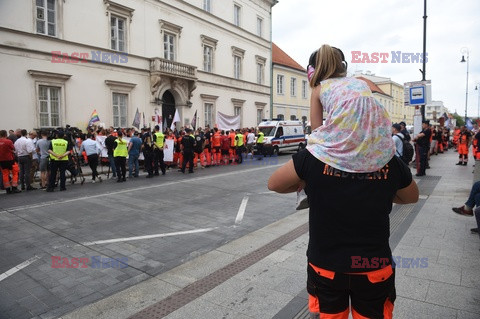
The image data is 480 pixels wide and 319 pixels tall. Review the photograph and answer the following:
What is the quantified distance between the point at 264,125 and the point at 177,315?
2162cm

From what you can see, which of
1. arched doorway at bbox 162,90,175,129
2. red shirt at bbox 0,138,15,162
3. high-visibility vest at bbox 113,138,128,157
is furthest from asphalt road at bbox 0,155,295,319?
arched doorway at bbox 162,90,175,129

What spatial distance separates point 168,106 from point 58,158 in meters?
13.8

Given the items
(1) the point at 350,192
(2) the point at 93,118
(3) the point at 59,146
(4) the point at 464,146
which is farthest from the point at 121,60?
(1) the point at 350,192

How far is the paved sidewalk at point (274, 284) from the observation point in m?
3.42

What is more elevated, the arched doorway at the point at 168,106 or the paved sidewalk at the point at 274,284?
the arched doorway at the point at 168,106

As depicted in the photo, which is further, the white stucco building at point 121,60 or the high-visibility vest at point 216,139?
the high-visibility vest at point 216,139

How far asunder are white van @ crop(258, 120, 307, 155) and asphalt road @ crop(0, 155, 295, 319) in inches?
487

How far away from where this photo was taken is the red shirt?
10633mm

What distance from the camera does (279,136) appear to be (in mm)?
24109

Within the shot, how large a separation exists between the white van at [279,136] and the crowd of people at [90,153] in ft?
14.5

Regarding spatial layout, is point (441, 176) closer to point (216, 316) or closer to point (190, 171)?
point (190, 171)

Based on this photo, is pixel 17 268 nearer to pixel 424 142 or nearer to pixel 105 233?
pixel 105 233

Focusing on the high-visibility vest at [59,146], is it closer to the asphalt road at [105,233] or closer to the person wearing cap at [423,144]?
the asphalt road at [105,233]

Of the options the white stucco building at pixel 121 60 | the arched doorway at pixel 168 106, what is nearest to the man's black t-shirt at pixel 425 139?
the white stucco building at pixel 121 60
